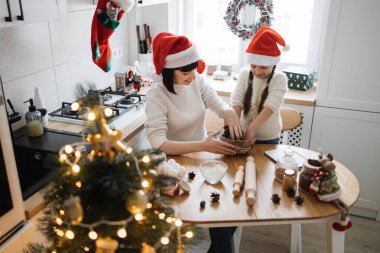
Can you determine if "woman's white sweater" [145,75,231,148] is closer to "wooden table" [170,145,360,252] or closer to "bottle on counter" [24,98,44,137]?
"wooden table" [170,145,360,252]

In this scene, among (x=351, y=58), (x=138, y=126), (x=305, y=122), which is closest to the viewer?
(x=138, y=126)

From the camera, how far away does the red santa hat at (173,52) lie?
170 cm

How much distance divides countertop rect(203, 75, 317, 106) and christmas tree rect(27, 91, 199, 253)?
189 centimetres

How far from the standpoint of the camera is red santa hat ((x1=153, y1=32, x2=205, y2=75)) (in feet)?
5.56

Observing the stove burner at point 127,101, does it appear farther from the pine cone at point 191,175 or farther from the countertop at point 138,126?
the pine cone at point 191,175

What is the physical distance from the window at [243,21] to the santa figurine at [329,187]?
194cm

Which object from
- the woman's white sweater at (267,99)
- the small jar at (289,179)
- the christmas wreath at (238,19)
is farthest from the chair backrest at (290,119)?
the christmas wreath at (238,19)

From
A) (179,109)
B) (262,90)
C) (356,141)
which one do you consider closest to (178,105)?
(179,109)

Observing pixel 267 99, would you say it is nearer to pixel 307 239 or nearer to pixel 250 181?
pixel 250 181

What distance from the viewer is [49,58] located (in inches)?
83.4

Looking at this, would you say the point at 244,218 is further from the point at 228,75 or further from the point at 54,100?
the point at 228,75

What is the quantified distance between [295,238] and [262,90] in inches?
35.5

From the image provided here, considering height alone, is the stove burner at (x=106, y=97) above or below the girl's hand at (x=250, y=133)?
above

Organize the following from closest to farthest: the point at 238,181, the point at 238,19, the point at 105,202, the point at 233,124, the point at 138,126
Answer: the point at 105,202 < the point at 238,181 < the point at 233,124 < the point at 138,126 < the point at 238,19
